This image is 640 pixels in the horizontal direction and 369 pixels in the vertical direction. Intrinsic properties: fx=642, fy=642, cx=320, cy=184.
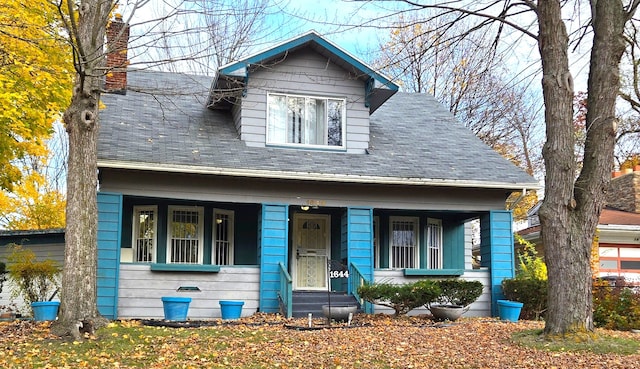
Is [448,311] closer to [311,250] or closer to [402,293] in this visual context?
[402,293]

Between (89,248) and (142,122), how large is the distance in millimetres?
6136

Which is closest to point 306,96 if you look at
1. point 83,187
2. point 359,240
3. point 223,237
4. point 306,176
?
point 306,176

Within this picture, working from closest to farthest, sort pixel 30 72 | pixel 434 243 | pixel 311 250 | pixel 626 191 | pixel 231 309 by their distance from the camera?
pixel 231 309, pixel 30 72, pixel 311 250, pixel 434 243, pixel 626 191

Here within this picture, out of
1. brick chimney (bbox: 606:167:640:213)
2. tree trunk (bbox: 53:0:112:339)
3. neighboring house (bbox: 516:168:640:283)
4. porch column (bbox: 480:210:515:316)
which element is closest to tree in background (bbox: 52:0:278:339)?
tree trunk (bbox: 53:0:112:339)

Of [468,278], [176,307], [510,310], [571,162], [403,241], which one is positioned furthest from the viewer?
[403,241]

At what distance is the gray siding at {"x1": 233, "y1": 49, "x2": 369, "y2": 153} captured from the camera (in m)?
14.7

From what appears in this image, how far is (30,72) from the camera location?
12852mm

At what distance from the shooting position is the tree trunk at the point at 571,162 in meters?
9.24

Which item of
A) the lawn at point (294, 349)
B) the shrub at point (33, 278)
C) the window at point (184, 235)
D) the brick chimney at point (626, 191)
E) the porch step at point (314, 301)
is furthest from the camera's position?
the brick chimney at point (626, 191)

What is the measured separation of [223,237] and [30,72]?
546 cm

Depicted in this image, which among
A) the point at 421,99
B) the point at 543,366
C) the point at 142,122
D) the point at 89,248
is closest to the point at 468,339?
the point at 543,366

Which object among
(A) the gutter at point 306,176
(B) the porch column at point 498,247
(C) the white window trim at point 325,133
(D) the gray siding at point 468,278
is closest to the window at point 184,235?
(A) the gutter at point 306,176

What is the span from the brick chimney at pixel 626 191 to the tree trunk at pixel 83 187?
1975 cm

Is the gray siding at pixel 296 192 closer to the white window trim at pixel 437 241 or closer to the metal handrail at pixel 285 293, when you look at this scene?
the metal handrail at pixel 285 293
